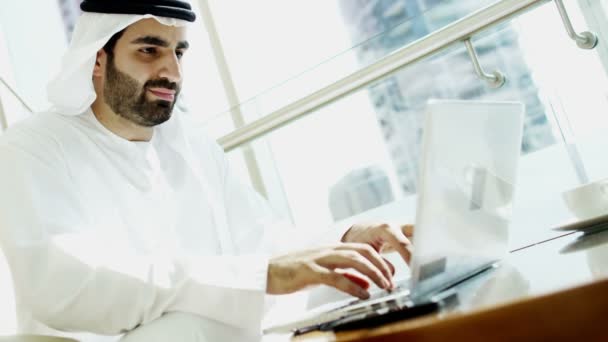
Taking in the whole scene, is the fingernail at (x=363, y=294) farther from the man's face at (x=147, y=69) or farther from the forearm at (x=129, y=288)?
the man's face at (x=147, y=69)

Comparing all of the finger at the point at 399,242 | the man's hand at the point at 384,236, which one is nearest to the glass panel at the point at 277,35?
the man's hand at the point at 384,236

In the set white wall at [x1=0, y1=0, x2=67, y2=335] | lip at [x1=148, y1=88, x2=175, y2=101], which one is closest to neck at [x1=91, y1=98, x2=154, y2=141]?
lip at [x1=148, y1=88, x2=175, y2=101]

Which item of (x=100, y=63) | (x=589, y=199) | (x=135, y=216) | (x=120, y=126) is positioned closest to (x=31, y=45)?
(x=100, y=63)

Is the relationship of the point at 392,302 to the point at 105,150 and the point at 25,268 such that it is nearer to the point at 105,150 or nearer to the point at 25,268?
the point at 25,268

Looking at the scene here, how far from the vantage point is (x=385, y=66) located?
180 centimetres

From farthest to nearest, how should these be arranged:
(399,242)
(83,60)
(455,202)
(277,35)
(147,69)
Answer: (277,35) → (147,69) → (83,60) → (399,242) → (455,202)

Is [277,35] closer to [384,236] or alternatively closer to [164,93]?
[164,93]

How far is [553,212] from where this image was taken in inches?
62.3

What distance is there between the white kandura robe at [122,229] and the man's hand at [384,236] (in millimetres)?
266

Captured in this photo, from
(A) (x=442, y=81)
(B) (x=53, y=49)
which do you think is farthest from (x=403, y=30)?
(B) (x=53, y=49)

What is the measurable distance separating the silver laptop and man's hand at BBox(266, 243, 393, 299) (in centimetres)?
4

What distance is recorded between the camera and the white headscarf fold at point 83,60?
153 cm

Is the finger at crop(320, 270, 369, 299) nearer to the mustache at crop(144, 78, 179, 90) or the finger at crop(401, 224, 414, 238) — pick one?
the finger at crop(401, 224, 414, 238)

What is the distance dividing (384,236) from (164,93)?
0.92 m
